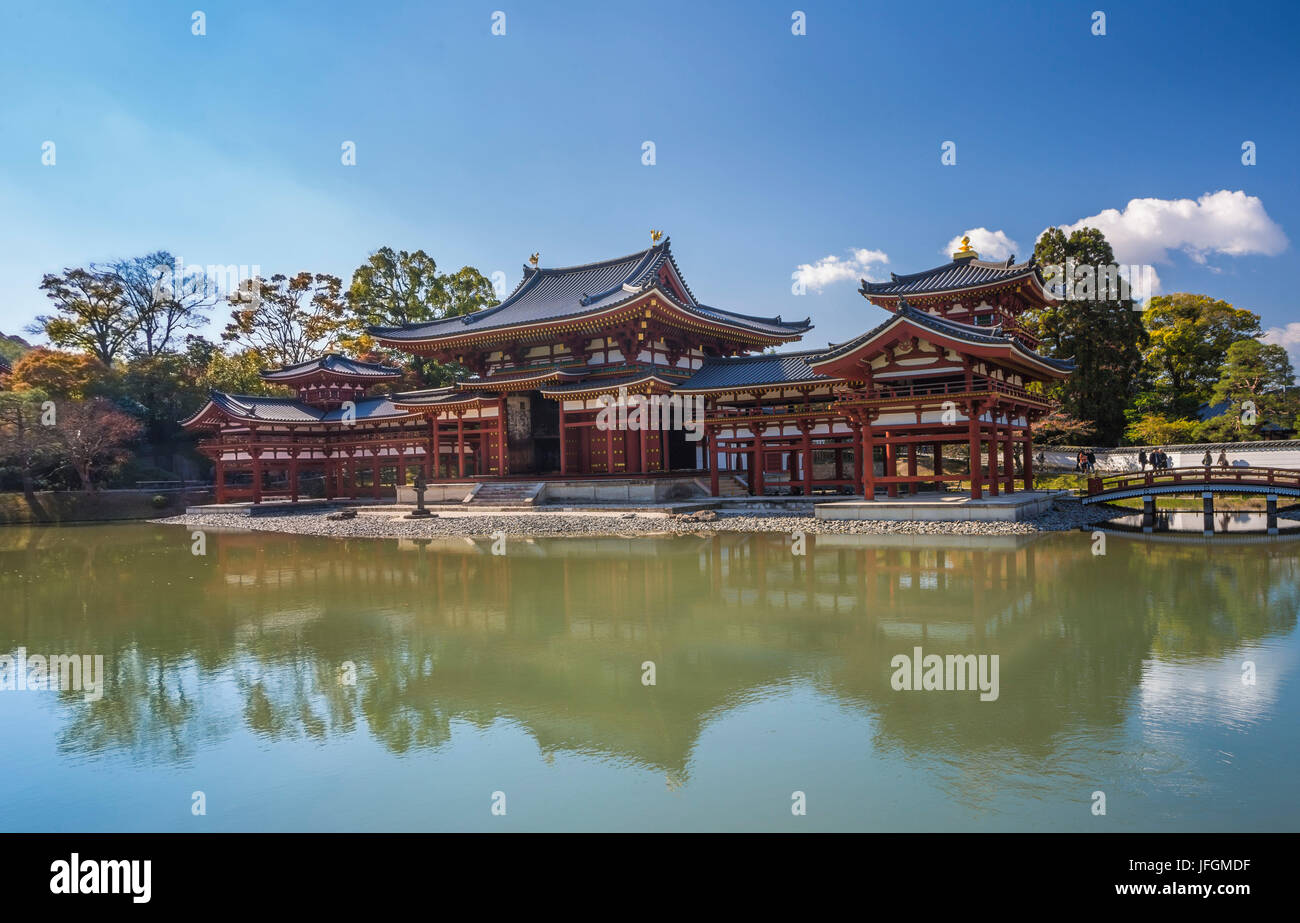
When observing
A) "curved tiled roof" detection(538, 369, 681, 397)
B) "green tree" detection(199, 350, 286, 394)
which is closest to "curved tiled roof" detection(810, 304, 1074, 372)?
"curved tiled roof" detection(538, 369, 681, 397)

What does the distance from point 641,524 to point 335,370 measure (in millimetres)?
21213

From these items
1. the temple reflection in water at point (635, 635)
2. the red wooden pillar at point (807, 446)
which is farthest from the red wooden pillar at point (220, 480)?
the red wooden pillar at point (807, 446)

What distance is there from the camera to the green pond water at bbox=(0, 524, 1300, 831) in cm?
462

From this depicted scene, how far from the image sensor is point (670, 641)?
28.2 feet

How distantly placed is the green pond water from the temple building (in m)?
8.27

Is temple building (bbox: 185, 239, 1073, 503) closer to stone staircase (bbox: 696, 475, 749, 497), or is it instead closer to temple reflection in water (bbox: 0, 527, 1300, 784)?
stone staircase (bbox: 696, 475, 749, 497)

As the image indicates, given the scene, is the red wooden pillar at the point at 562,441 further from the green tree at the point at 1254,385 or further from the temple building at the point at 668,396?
the green tree at the point at 1254,385

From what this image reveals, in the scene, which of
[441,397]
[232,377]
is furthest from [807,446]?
[232,377]

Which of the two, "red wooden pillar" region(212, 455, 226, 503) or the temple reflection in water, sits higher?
"red wooden pillar" region(212, 455, 226, 503)

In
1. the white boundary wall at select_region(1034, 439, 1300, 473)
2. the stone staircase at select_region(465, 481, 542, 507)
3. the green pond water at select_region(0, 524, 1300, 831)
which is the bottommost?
the green pond water at select_region(0, 524, 1300, 831)

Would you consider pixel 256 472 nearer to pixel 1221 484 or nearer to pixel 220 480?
pixel 220 480

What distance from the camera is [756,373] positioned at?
24891mm

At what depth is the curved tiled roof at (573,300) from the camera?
28750 millimetres

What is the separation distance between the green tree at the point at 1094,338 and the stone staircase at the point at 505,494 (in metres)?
25.0
